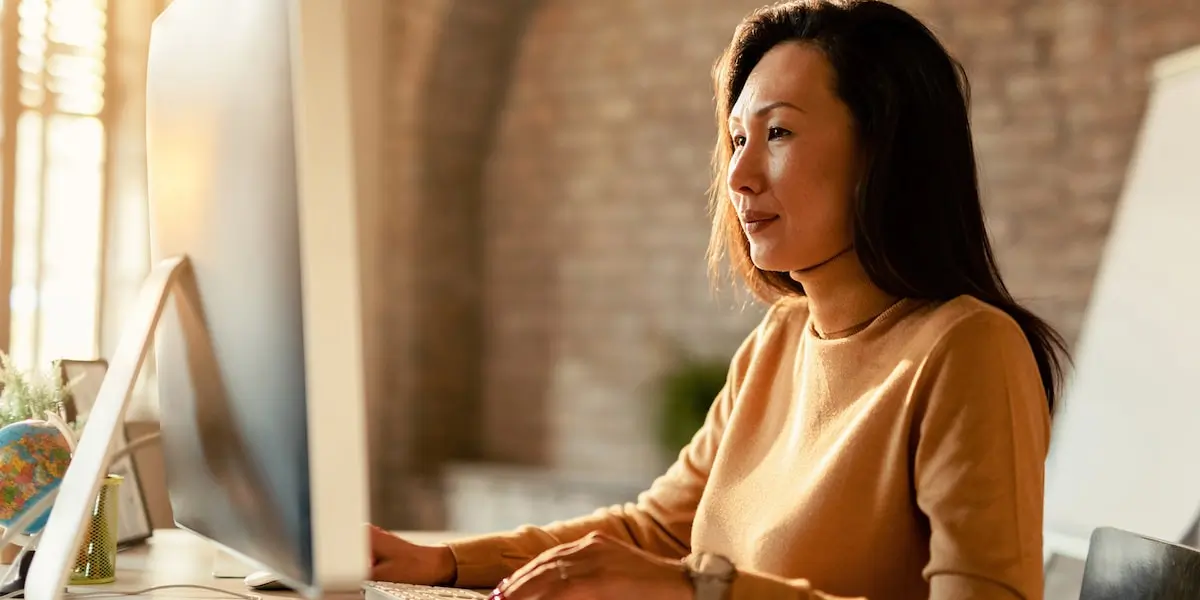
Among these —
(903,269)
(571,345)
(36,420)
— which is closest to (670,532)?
(903,269)

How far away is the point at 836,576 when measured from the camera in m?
1.27

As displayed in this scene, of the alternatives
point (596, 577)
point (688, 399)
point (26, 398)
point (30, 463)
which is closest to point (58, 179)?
point (688, 399)

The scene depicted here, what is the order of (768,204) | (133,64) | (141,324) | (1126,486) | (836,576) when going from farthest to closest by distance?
(133,64) → (1126,486) → (768,204) → (836,576) → (141,324)

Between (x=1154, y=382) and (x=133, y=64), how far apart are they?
306cm

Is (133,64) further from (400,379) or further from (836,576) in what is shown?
(836,576)

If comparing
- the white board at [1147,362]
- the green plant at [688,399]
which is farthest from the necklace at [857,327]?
the green plant at [688,399]

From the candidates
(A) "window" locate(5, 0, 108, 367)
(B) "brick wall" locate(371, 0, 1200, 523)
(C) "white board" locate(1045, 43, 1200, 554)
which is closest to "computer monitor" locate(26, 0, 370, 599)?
(C) "white board" locate(1045, 43, 1200, 554)

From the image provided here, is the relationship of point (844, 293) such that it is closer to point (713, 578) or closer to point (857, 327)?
point (857, 327)

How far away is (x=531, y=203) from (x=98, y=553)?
144 inches

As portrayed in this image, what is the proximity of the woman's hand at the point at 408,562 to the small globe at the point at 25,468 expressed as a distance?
0.35 m

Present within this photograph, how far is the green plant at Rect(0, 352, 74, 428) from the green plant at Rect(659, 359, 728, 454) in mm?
2990

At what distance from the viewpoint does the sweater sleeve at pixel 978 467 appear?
111cm

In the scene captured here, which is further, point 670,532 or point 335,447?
point 670,532

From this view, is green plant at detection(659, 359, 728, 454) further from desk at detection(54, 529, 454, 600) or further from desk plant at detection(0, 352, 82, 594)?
desk plant at detection(0, 352, 82, 594)
